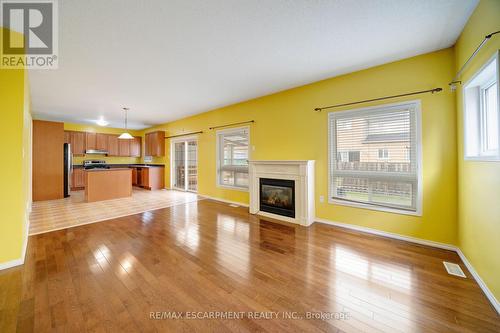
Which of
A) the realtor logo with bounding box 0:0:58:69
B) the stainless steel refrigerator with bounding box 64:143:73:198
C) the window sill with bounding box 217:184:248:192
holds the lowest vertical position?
the window sill with bounding box 217:184:248:192

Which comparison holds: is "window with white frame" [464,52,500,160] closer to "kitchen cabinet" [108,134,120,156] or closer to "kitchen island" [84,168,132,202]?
"kitchen island" [84,168,132,202]

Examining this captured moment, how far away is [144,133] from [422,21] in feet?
30.6

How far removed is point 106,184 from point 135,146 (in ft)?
11.6

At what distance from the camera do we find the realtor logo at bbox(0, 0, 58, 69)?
1.79m

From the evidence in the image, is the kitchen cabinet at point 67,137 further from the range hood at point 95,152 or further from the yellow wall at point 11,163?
the yellow wall at point 11,163

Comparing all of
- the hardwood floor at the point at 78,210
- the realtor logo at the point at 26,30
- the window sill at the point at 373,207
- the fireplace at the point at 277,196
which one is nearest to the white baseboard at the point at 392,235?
the window sill at the point at 373,207

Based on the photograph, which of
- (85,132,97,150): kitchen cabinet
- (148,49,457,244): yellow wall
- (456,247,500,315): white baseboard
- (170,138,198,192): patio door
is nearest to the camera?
(456,247,500,315): white baseboard

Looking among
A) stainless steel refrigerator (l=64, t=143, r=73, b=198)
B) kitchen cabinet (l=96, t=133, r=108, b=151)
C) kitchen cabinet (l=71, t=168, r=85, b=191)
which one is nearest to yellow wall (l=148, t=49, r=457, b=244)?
stainless steel refrigerator (l=64, t=143, r=73, b=198)

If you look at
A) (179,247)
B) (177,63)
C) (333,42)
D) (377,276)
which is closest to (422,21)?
(333,42)

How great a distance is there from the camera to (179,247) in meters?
2.54

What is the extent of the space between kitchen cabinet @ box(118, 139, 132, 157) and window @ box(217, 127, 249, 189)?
17.6ft

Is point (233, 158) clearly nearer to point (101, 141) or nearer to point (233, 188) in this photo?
point (233, 188)

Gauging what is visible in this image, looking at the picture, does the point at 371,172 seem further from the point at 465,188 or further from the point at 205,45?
the point at 205,45

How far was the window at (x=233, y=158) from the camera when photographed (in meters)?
4.84
